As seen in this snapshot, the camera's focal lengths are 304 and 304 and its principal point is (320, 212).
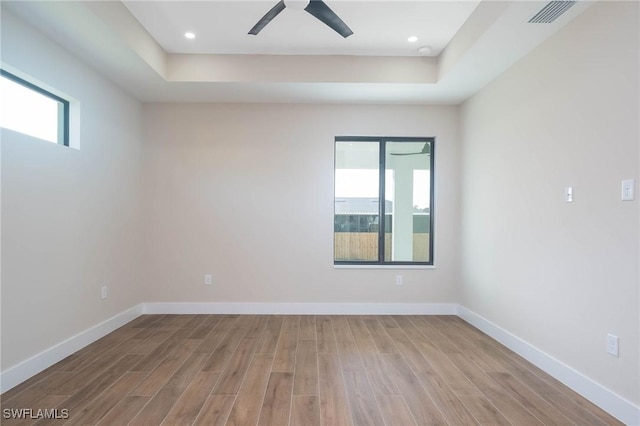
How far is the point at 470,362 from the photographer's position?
258 cm

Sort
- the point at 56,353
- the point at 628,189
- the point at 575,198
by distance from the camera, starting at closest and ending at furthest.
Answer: the point at 628,189 < the point at 575,198 < the point at 56,353

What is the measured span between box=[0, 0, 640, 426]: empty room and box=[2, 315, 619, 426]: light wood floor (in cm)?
2

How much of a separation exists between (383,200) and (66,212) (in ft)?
10.9

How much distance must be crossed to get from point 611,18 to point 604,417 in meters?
2.48

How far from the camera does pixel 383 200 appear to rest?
4.01 metres

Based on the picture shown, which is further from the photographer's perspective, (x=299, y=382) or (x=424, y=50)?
(x=424, y=50)

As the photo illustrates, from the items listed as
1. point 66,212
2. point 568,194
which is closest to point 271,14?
point 66,212

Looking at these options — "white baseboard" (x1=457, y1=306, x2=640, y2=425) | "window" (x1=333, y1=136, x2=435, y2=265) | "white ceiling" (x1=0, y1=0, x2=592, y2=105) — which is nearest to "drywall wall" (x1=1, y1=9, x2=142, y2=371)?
"white ceiling" (x1=0, y1=0, x2=592, y2=105)

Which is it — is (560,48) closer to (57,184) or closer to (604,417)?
(604,417)

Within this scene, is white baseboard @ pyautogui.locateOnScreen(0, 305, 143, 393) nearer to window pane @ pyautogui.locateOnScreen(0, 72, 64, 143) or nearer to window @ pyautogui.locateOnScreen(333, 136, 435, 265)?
window pane @ pyautogui.locateOnScreen(0, 72, 64, 143)

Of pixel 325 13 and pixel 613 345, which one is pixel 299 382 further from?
pixel 325 13

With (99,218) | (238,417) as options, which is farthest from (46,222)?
(238,417)

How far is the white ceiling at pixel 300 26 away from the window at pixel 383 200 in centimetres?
118

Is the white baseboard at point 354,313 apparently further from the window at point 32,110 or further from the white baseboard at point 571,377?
the window at point 32,110
